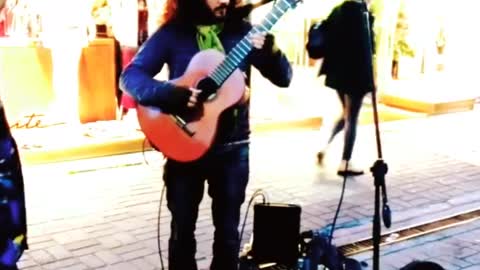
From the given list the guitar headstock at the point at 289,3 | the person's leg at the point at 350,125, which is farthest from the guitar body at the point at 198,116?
the person's leg at the point at 350,125

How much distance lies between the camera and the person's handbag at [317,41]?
5738 mm

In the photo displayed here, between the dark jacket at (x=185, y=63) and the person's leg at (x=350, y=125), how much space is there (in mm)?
2943

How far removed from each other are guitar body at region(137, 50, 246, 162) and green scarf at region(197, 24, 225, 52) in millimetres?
43

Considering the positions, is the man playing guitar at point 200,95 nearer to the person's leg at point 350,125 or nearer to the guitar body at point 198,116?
the guitar body at point 198,116

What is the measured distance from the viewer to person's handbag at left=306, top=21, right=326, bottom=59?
574 cm

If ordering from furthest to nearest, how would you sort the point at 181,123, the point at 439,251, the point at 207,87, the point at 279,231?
1. the point at 439,251
2. the point at 279,231
3. the point at 181,123
4. the point at 207,87

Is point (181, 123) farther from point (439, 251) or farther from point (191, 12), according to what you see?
point (439, 251)

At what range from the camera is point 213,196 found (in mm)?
3162

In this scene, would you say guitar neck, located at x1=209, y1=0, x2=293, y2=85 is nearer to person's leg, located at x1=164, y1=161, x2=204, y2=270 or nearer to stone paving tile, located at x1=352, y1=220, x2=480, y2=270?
person's leg, located at x1=164, y1=161, x2=204, y2=270

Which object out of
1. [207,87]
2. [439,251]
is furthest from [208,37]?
[439,251]

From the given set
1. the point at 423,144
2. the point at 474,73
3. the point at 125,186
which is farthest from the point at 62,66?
the point at 474,73

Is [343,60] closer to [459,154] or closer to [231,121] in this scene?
[459,154]

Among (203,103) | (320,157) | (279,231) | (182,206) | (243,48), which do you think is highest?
(243,48)

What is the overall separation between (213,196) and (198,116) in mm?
377
